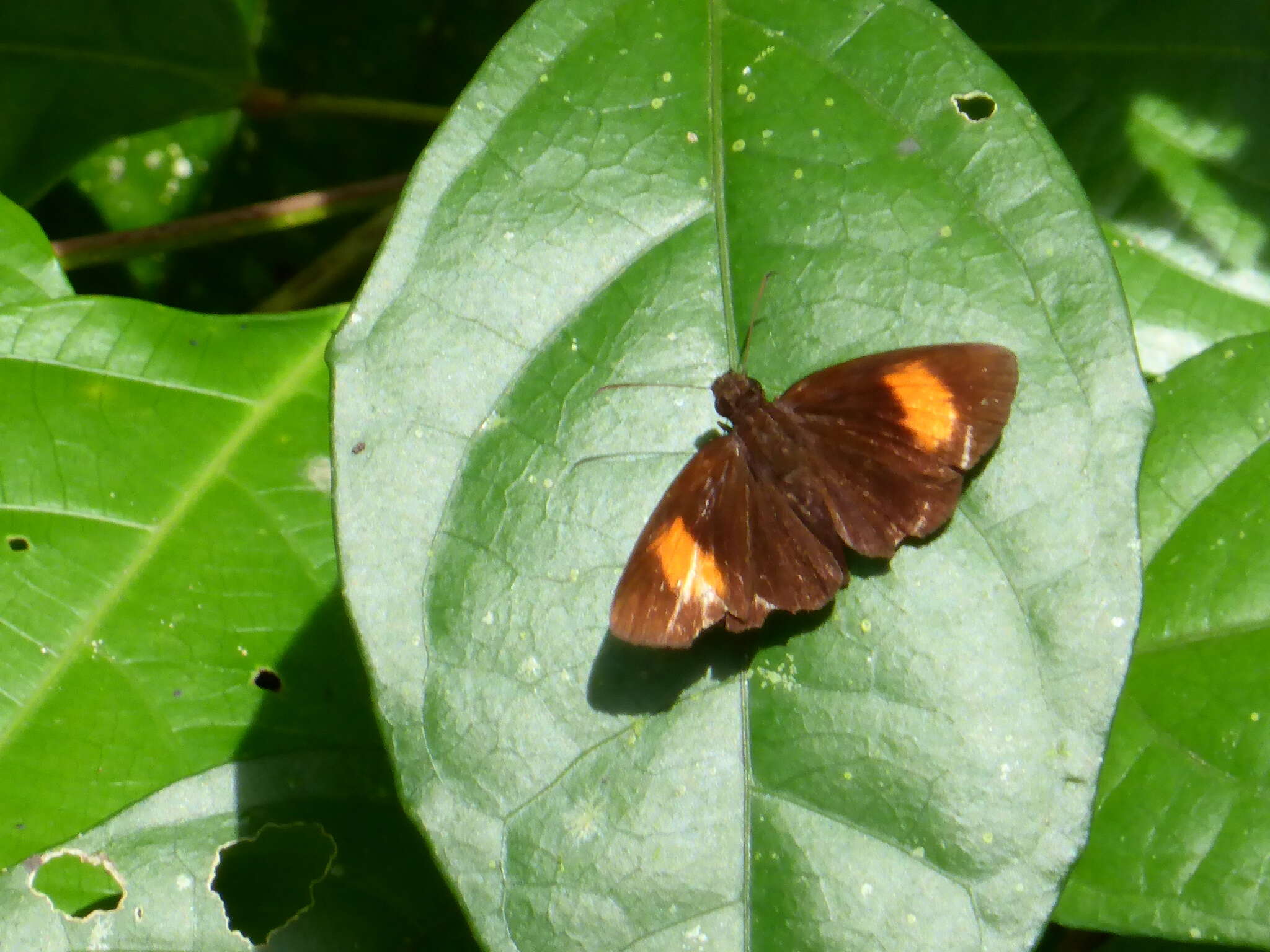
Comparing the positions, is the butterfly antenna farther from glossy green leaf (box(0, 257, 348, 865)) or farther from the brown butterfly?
glossy green leaf (box(0, 257, 348, 865))

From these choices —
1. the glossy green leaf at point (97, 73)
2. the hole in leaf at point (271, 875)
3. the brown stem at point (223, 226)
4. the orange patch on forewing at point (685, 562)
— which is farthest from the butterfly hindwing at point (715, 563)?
the glossy green leaf at point (97, 73)

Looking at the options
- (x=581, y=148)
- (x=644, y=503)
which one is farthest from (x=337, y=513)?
(x=581, y=148)

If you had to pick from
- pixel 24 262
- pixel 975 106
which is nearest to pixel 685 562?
pixel 975 106

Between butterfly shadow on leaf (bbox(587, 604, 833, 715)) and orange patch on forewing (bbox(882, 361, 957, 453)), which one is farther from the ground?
orange patch on forewing (bbox(882, 361, 957, 453))

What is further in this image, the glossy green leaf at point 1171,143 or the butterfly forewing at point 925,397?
the glossy green leaf at point 1171,143

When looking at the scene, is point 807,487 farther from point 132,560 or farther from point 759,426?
point 132,560

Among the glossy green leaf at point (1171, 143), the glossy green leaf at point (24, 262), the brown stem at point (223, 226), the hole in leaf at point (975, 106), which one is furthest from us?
the brown stem at point (223, 226)

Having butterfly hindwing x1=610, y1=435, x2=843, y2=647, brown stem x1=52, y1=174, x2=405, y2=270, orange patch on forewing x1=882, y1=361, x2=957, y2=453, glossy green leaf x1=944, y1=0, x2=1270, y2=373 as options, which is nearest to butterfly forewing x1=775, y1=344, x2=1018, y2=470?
orange patch on forewing x1=882, y1=361, x2=957, y2=453

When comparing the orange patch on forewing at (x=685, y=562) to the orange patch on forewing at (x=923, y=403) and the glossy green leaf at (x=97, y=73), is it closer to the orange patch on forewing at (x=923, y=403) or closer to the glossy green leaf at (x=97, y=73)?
the orange patch on forewing at (x=923, y=403)
